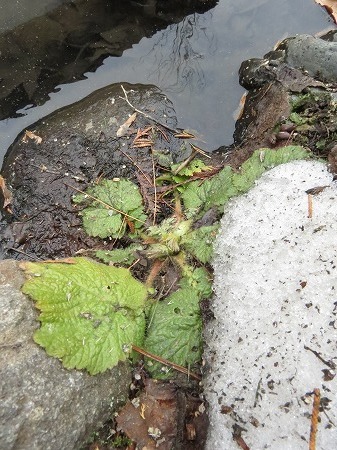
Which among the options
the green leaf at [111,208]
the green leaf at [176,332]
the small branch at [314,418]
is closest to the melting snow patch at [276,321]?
the small branch at [314,418]

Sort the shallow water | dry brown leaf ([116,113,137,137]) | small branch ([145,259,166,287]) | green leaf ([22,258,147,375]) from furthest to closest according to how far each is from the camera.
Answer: the shallow water
dry brown leaf ([116,113,137,137])
small branch ([145,259,166,287])
green leaf ([22,258,147,375])

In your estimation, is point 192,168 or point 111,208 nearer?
point 111,208

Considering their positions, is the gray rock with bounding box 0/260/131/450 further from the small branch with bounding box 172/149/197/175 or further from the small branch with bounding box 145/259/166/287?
the small branch with bounding box 172/149/197/175

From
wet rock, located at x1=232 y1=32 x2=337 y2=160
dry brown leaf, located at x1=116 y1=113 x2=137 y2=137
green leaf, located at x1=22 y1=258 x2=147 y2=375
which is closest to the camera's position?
green leaf, located at x1=22 y1=258 x2=147 y2=375

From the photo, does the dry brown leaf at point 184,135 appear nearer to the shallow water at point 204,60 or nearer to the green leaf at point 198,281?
the shallow water at point 204,60

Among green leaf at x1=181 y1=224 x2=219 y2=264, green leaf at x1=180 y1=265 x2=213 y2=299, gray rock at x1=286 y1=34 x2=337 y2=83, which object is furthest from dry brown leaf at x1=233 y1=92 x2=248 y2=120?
green leaf at x1=180 y1=265 x2=213 y2=299

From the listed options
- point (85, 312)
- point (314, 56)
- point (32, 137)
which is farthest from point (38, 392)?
point (314, 56)

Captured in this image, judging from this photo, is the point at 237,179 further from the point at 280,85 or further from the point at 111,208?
the point at 280,85

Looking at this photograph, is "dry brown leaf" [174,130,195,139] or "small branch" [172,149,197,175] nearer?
"small branch" [172,149,197,175]
